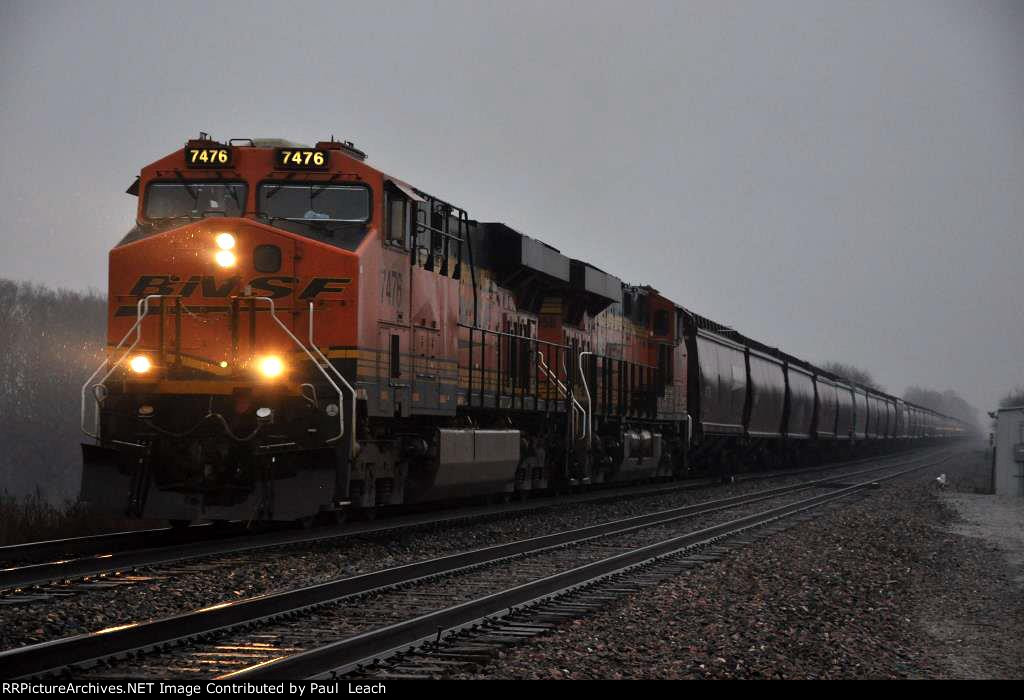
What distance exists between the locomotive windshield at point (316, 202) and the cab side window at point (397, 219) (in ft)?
1.22

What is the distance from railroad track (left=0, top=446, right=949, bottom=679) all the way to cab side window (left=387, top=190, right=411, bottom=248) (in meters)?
3.65

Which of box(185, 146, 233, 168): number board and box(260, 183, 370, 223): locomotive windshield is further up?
box(185, 146, 233, 168): number board

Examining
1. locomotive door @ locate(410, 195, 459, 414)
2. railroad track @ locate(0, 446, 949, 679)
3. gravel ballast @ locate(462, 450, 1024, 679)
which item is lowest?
gravel ballast @ locate(462, 450, 1024, 679)

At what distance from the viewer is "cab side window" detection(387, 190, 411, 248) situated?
12906mm

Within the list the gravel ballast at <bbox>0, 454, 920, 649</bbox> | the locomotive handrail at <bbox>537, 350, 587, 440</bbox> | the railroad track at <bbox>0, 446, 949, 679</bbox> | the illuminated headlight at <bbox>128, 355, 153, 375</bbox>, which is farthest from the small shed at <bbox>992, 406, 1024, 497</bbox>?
the illuminated headlight at <bbox>128, 355, 153, 375</bbox>

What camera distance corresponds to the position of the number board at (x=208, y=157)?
40.9 feet

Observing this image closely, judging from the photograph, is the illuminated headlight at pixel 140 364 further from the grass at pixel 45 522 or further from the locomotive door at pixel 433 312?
the locomotive door at pixel 433 312

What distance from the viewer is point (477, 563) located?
35.6 feet

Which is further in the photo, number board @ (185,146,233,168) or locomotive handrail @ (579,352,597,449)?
locomotive handrail @ (579,352,597,449)

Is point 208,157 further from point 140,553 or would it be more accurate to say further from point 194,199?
point 140,553

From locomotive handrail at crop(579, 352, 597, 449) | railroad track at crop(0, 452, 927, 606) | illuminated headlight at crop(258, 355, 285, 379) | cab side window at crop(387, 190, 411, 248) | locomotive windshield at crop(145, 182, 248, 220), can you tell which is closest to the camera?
railroad track at crop(0, 452, 927, 606)

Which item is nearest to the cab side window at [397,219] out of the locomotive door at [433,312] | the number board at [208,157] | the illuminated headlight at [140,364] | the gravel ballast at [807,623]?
the locomotive door at [433,312]

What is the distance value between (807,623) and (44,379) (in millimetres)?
56420

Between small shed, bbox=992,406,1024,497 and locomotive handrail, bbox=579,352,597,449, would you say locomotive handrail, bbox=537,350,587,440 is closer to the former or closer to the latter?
locomotive handrail, bbox=579,352,597,449
